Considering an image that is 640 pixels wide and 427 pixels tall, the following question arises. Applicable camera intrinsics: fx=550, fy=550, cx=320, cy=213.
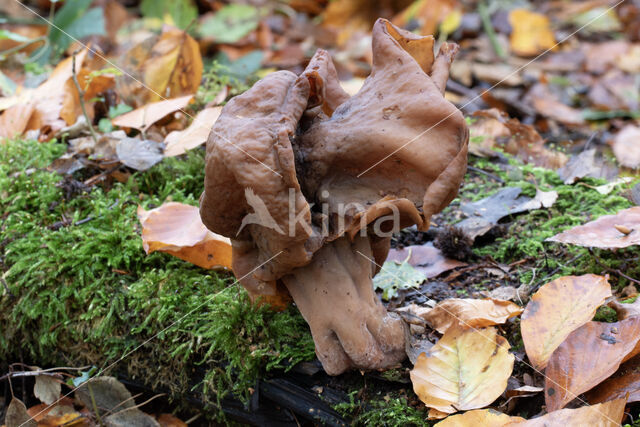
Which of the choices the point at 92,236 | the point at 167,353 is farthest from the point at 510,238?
the point at 92,236

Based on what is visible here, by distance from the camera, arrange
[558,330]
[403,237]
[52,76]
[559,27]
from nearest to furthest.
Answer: [558,330] → [403,237] → [52,76] → [559,27]

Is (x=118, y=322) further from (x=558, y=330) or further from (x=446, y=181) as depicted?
(x=558, y=330)

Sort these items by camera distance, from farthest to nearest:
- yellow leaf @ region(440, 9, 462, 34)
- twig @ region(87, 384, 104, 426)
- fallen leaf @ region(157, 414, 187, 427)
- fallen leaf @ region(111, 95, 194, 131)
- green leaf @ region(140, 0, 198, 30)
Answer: yellow leaf @ region(440, 9, 462, 34) → green leaf @ region(140, 0, 198, 30) → fallen leaf @ region(111, 95, 194, 131) → fallen leaf @ region(157, 414, 187, 427) → twig @ region(87, 384, 104, 426)

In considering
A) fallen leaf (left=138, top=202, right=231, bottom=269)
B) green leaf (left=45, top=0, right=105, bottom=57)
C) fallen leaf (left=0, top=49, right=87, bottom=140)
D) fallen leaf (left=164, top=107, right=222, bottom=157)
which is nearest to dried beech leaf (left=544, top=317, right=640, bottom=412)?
fallen leaf (left=138, top=202, right=231, bottom=269)

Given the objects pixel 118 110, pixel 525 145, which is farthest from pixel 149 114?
pixel 525 145

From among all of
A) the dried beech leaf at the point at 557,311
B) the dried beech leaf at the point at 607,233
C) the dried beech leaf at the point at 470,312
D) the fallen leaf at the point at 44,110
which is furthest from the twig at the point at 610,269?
the fallen leaf at the point at 44,110

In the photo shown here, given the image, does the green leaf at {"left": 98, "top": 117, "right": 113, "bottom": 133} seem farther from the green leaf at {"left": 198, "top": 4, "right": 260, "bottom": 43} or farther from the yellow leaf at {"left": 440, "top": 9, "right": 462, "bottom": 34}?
the yellow leaf at {"left": 440, "top": 9, "right": 462, "bottom": 34}
